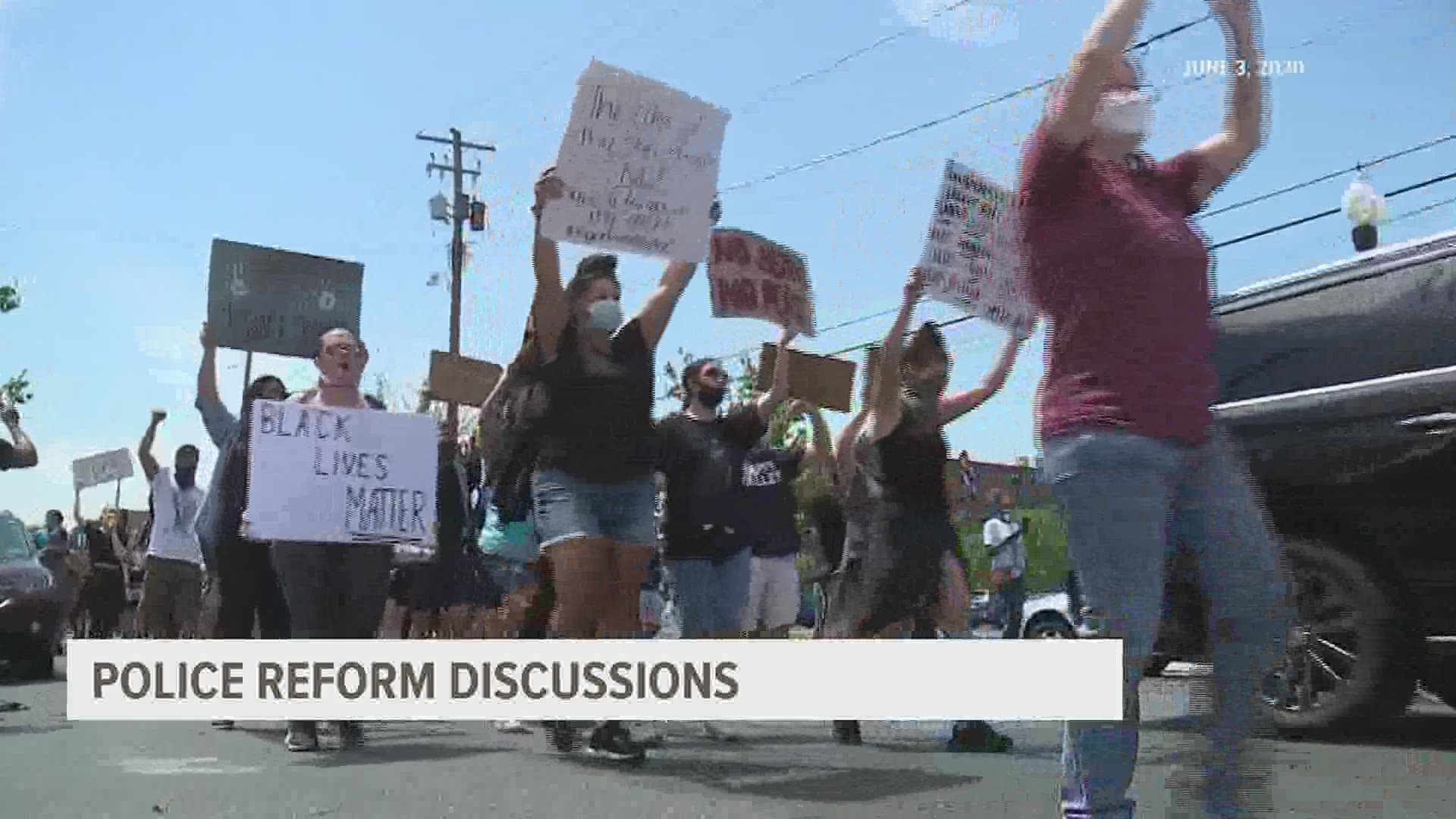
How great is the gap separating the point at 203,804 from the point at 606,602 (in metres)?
1.40

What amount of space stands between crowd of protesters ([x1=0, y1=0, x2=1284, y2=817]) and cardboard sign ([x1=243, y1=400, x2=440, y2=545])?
9 centimetres

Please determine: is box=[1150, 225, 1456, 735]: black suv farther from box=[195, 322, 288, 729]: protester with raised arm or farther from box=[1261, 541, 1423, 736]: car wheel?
box=[195, 322, 288, 729]: protester with raised arm

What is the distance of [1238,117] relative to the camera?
3.17 metres

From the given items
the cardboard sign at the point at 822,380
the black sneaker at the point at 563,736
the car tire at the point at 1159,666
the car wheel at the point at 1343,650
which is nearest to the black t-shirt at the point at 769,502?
the cardboard sign at the point at 822,380

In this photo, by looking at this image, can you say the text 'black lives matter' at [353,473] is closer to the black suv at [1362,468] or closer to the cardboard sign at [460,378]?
the cardboard sign at [460,378]

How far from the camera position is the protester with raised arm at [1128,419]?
2854 mm

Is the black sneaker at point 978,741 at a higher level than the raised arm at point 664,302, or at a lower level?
lower

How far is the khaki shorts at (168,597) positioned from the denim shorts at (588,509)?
4265mm

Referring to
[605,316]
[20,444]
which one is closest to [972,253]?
[605,316]

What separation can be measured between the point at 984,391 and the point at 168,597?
5.27m

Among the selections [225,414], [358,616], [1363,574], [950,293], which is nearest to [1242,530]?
[950,293]

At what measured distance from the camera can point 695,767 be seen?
5102mm

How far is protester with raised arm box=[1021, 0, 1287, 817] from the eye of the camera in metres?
2.85

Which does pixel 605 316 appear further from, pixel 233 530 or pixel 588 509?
pixel 233 530
